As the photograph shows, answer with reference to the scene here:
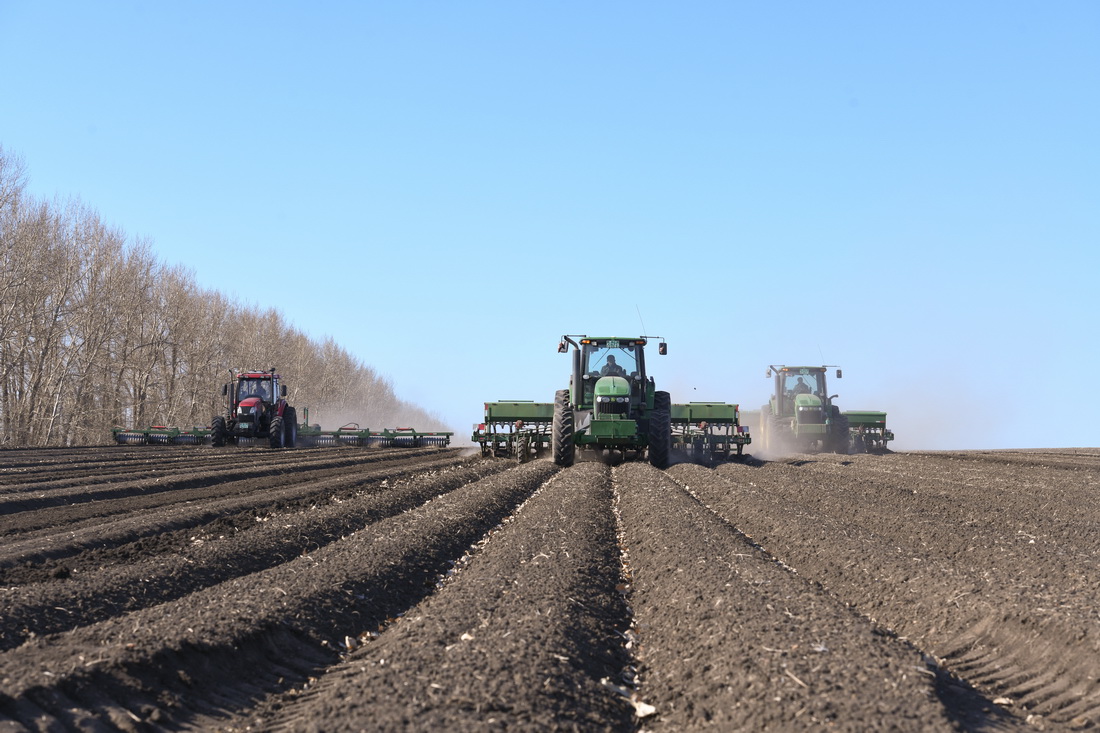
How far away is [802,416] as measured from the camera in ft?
102

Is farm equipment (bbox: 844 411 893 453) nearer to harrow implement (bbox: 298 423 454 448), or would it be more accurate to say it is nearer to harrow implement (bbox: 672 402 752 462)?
harrow implement (bbox: 672 402 752 462)

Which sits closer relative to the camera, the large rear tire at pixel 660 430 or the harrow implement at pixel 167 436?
the large rear tire at pixel 660 430

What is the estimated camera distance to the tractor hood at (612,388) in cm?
1983

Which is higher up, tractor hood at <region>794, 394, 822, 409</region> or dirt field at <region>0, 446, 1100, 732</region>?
tractor hood at <region>794, 394, 822, 409</region>

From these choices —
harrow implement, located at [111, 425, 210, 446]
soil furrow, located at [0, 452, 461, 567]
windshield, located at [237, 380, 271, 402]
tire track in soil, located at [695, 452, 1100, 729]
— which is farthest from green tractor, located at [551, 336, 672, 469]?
harrow implement, located at [111, 425, 210, 446]

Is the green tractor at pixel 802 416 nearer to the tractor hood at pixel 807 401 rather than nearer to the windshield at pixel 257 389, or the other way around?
the tractor hood at pixel 807 401

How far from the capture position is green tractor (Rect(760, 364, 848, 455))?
102 ft

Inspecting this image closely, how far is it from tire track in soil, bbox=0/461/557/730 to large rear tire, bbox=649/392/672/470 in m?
12.0

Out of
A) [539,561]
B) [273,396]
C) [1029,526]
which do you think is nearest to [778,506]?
[1029,526]

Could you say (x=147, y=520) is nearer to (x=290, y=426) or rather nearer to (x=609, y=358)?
(x=609, y=358)

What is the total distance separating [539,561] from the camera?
27.0 ft

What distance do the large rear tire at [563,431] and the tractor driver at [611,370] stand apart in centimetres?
93

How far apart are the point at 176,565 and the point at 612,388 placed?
42.1ft

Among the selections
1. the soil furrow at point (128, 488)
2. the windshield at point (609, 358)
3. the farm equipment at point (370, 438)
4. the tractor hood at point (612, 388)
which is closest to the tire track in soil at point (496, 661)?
the soil furrow at point (128, 488)
